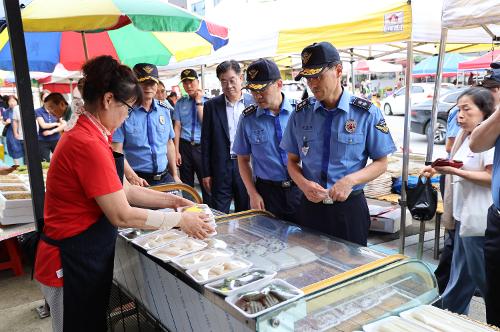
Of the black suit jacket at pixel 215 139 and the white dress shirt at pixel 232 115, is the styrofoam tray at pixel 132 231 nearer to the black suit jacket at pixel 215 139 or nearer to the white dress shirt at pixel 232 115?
the black suit jacket at pixel 215 139

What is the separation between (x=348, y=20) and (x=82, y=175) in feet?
9.72

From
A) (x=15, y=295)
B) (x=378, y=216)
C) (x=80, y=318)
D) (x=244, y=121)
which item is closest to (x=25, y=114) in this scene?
(x=80, y=318)

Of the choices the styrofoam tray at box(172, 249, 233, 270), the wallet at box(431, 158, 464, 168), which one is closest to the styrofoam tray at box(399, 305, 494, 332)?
the styrofoam tray at box(172, 249, 233, 270)

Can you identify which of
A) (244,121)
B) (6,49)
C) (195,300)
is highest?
(6,49)

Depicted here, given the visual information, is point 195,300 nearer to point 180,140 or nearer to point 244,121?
point 244,121

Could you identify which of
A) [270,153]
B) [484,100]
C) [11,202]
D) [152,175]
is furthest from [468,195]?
[11,202]

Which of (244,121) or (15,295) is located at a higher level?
(244,121)

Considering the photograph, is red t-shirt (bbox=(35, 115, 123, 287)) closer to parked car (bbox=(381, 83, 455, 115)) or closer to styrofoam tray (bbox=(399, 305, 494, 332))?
styrofoam tray (bbox=(399, 305, 494, 332))

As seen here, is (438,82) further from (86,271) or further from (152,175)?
(86,271)

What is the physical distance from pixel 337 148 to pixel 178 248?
3.35 feet

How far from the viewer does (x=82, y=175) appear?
1.62 m

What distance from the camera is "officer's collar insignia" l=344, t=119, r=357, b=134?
2.23 metres

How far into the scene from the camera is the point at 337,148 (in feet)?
7.42

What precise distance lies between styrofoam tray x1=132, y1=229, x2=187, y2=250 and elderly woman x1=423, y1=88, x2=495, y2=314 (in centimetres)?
176
